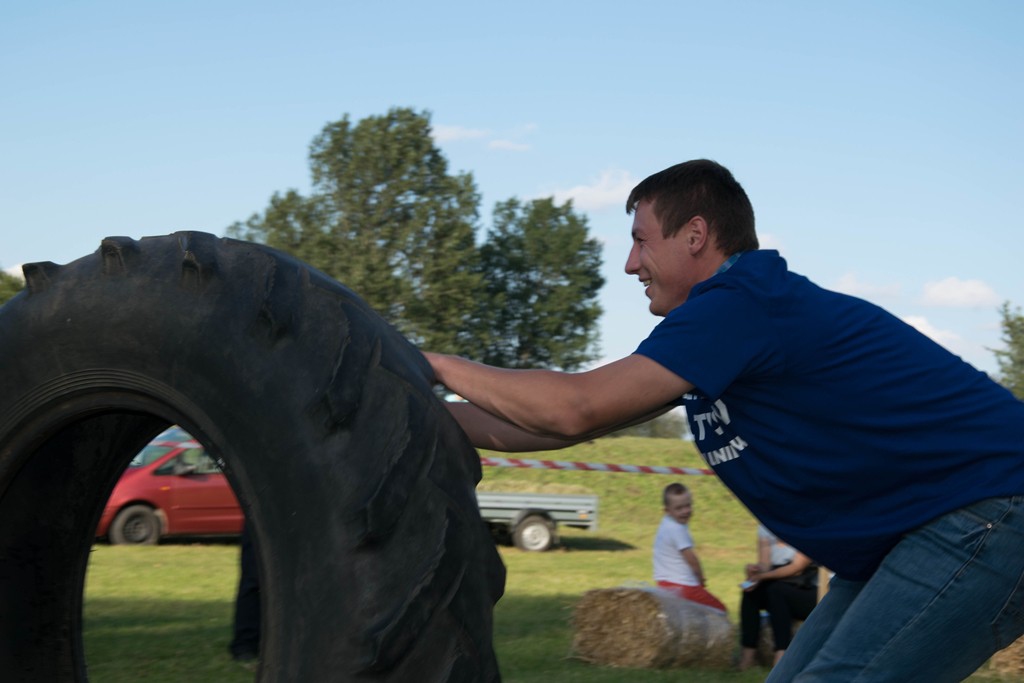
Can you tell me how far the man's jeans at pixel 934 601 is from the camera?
2.48 metres

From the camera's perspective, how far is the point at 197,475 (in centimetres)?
1614

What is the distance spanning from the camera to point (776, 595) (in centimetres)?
816

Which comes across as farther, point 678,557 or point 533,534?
point 533,534

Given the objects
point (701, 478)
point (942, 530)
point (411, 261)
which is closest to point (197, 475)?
point (701, 478)

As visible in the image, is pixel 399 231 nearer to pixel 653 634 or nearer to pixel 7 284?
pixel 7 284

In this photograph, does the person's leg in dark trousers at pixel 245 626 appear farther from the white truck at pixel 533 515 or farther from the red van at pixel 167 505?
the white truck at pixel 533 515

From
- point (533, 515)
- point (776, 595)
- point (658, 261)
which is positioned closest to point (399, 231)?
point (533, 515)

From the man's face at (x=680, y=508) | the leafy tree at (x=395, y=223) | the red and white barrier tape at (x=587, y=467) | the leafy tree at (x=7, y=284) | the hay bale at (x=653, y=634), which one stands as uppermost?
the leafy tree at (x=395, y=223)

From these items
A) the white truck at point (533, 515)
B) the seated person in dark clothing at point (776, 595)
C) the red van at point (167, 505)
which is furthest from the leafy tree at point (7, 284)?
the seated person in dark clothing at point (776, 595)

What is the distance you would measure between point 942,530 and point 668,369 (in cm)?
71

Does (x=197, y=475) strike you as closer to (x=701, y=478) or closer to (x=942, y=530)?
(x=701, y=478)

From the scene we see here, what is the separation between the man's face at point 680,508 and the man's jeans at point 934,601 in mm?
6396

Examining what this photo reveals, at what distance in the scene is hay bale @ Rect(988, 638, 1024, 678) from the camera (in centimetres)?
766

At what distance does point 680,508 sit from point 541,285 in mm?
48550
